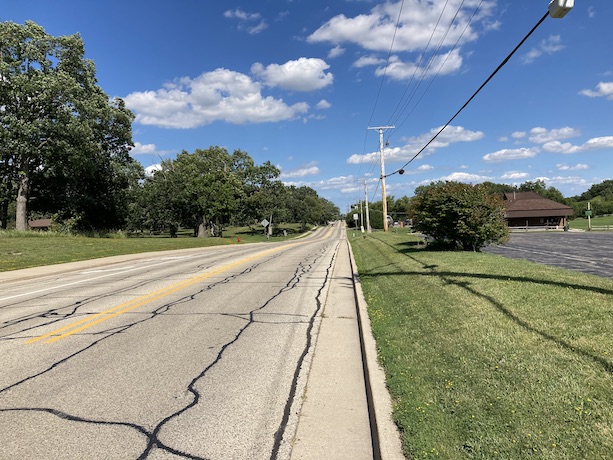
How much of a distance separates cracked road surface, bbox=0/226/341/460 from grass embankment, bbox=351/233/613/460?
48.3 inches

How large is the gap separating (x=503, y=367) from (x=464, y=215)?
40.0 ft

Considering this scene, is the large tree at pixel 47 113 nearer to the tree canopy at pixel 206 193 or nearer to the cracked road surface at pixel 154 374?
the tree canopy at pixel 206 193

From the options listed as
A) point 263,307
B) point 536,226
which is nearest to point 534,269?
point 263,307

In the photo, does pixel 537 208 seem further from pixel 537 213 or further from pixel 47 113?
pixel 47 113

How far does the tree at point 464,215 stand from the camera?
1584 cm

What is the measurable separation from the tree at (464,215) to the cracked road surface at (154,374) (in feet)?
27.3

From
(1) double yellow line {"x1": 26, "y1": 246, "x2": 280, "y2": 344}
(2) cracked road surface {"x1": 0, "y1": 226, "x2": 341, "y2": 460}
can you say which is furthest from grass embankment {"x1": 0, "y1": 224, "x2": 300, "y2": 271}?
(2) cracked road surface {"x1": 0, "y1": 226, "x2": 341, "y2": 460}

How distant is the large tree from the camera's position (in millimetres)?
30734

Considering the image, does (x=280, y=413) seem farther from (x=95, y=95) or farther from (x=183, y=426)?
(x=95, y=95)

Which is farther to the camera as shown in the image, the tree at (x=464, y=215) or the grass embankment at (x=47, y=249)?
the grass embankment at (x=47, y=249)

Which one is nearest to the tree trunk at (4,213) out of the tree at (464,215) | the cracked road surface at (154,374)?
the cracked road surface at (154,374)

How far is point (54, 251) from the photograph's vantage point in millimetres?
23156

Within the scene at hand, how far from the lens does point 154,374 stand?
202 inches

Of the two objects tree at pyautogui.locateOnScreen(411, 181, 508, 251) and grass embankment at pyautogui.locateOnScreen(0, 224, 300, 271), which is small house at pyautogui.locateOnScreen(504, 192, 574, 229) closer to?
tree at pyautogui.locateOnScreen(411, 181, 508, 251)
